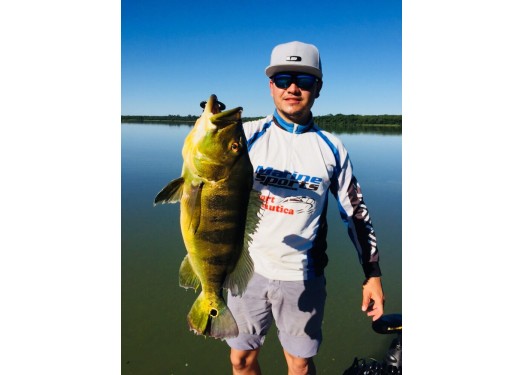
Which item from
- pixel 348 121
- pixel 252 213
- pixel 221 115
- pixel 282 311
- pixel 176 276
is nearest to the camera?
pixel 221 115

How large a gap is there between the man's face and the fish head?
23.0 inches

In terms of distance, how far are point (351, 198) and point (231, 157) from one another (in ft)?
2.67

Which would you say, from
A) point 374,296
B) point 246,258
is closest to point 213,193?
point 246,258

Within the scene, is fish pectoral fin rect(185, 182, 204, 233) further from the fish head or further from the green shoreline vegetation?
the green shoreline vegetation

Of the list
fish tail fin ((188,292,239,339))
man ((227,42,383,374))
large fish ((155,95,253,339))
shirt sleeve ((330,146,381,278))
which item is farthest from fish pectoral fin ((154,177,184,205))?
shirt sleeve ((330,146,381,278))

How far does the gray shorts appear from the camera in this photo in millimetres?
1756

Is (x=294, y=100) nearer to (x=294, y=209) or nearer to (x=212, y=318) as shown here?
(x=294, y=209)

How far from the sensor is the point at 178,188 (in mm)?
1170

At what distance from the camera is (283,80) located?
5.28 ft

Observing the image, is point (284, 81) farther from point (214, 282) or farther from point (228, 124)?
point (214, 282)

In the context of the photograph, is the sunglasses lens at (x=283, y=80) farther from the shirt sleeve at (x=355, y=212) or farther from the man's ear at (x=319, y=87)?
the shirt sleeve at (x=355, y=212)

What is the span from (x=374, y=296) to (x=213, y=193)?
1084 mm

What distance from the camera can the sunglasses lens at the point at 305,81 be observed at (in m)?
1.59
